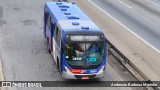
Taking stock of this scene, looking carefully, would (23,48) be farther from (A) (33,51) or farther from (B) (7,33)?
(B) (7,33)

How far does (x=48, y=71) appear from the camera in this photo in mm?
22281

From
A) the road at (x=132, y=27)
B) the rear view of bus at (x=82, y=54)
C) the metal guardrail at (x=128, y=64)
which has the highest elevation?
the rear view of bus at (x=82, y=54)

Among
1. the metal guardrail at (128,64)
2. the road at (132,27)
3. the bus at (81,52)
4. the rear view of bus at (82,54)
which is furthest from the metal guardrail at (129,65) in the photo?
the rear view of bus at (82,54)

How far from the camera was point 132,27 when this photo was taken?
3312 centimetres

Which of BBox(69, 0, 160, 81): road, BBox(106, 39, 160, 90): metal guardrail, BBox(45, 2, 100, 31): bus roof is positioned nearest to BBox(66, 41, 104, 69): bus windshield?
BBox(45, 2, 100, 31): bus roof

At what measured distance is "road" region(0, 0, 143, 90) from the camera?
21.7 meters

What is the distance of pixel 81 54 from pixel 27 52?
21.2 feet

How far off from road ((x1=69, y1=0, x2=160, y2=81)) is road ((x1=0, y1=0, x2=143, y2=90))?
198cm

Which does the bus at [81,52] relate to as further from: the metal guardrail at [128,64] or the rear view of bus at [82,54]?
the metal guardrail at [128,64]

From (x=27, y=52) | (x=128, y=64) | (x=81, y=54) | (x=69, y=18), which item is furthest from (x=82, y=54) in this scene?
(x=27, y=52)

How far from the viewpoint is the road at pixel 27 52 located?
71.2ft

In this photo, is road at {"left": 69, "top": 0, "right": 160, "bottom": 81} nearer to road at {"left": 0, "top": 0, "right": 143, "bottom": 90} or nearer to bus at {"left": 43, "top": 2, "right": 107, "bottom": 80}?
road at {"left": 0, "top": 0, "right": 143, "bottom": 90}

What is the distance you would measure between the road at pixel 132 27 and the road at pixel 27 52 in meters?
1.98

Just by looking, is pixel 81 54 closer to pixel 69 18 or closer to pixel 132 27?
pixel 69 18
